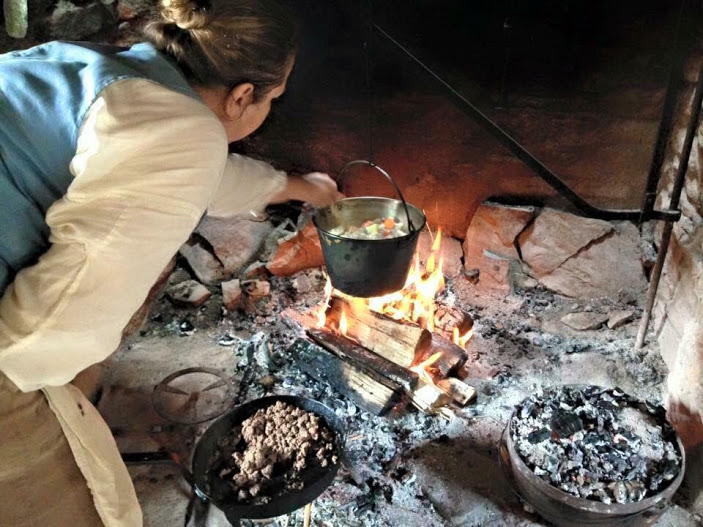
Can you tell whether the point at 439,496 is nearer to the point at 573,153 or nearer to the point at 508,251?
the point at 508,251

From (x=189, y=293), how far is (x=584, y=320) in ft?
7.13

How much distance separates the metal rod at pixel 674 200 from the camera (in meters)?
2.03

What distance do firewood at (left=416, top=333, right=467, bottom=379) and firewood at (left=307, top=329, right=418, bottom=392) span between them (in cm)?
15

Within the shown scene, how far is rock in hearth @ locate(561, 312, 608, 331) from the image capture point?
2854 mm

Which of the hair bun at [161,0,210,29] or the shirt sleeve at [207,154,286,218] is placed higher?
the hair bun at [161,0,210,29]

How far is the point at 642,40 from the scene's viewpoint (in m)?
2.55

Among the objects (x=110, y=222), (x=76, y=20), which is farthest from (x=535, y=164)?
(x=76, y=20)

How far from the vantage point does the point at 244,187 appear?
6.60 ft

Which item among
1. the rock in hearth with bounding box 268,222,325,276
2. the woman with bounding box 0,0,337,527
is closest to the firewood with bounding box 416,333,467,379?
the rock in hearth with bounding box 268,222,325,276

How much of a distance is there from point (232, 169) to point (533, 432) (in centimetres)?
140

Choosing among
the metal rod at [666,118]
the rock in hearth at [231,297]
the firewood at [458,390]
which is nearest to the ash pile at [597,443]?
the firewood at [458,390]

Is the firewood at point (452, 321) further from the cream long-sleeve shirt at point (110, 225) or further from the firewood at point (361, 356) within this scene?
the cream long-sleeve shirt at point (110, 225)

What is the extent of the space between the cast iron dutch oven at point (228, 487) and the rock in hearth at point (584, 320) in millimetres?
1495

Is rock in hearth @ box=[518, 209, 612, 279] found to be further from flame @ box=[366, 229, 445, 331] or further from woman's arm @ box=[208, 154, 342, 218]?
woman's arm @ box=[208, 154, 342, 218]
